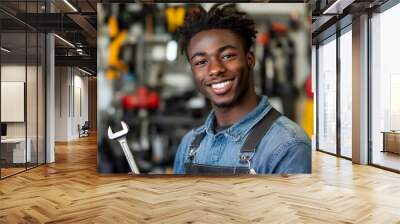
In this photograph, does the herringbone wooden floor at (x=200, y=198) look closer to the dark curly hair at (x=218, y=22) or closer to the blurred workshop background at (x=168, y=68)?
the blurred workshop background at (x=168, y=68)

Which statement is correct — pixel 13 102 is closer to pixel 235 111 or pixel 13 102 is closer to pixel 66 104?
pixel 235 111

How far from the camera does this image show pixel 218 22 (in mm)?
5820

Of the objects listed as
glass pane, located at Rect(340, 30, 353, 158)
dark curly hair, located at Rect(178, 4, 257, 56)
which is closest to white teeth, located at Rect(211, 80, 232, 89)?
dark curly hair, located at Rect(178, 4, 257, 56)

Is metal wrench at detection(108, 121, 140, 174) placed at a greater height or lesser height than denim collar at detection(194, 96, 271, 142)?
lesser

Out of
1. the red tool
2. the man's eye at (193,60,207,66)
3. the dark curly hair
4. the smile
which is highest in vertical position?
the dark curly hair

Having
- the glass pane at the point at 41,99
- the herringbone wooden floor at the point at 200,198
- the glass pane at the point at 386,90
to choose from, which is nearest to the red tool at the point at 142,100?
the herringbone wooden floor at the point at 200,198

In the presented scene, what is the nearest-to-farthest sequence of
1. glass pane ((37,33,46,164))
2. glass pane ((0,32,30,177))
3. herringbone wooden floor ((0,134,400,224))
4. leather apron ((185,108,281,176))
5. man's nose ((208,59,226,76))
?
herringbone wooden floor ((0,134,400,224)), man's nose ((208,59,226,76)), leather apron ((185,108,281,176)), glass pane ((0,32,30,177)), glass pane ((37,33,46,164))

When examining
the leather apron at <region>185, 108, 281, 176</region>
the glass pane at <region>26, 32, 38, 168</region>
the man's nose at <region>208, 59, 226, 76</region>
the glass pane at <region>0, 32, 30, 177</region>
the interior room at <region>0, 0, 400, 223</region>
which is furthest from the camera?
the glass pane at <region>26, 32, 38, 168</region>

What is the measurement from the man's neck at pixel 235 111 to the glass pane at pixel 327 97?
524 centimetres

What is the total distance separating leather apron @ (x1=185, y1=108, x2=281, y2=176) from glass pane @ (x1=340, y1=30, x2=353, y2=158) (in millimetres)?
4050

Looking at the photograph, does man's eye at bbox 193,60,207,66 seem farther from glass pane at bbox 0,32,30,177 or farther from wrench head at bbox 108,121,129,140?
glass pane at bbox 0,32,30,177

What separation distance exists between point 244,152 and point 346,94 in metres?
4.79

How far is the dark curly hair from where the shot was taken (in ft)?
19.2

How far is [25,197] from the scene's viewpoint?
5.12 m
